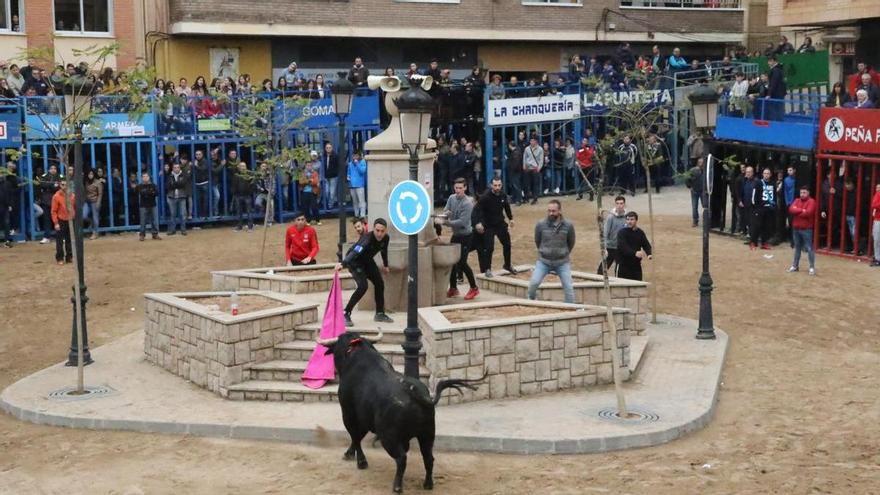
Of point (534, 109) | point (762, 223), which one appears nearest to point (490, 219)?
point (762, 223)

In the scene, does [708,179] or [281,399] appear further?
[708,179]

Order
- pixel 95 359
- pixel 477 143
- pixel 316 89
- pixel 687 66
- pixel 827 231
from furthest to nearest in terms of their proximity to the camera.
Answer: pixel 687 66 → pixel 477 143 → pixel 316 89 → pixel 827 231 → pixel 95 359

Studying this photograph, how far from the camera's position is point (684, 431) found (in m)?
13.1

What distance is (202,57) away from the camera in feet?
116

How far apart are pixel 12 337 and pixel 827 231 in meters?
16.2

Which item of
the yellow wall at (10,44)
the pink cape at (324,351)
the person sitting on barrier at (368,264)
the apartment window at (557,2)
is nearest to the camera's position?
the pink cape at (324,351)

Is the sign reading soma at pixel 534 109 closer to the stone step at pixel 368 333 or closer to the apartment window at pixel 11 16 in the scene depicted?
the apartment window at pixel 11 16

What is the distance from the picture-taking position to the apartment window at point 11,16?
32156mm

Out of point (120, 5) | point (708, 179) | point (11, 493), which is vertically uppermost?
point (120, 5)

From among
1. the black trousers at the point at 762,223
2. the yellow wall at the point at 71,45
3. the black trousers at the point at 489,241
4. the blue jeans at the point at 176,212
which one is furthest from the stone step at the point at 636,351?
the yellow wall at the point at 71,45

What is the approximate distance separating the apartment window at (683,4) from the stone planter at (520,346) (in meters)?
29.2

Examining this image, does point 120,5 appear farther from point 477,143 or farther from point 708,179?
point 708,179

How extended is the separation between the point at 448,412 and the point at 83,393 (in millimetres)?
4479

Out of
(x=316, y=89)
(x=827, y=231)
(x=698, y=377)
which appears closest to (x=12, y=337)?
(x=698, y=377)
